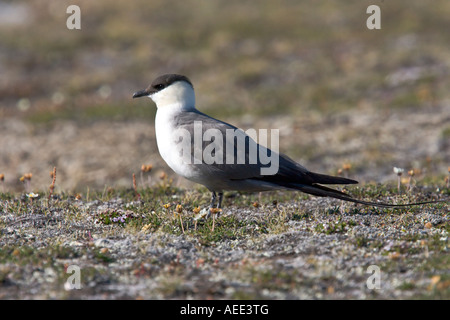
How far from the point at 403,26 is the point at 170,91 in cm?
1634

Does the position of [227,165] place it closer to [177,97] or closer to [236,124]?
[177,97]

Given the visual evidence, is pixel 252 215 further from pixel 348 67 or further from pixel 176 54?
pixel 176 54

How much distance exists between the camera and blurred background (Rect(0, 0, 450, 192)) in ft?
36.6

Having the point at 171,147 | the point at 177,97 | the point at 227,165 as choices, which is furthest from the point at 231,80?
the point at 227,165

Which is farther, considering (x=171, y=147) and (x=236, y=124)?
(x=236, y=124)

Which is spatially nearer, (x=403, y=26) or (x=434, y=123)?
(x=434, y=123)

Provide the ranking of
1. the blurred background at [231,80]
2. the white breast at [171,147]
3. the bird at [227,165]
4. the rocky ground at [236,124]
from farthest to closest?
the blurred background at [231,80]
the white breast at [171,147]
the bird at [227,165]
the rocky ground at [236,124]

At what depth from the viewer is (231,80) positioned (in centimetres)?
1689

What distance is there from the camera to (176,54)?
1958 centimetres

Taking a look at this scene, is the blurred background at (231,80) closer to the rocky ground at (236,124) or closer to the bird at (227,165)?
the rocky ground at (236,124)

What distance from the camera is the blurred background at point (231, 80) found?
36.6 ft

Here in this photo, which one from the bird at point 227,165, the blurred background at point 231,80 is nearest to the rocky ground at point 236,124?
the blurred background at point 231,80

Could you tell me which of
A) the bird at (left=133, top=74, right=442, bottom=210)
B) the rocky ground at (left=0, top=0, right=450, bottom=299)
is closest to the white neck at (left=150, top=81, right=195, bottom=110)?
the bird at (left=133, top=74, right=442, bottom=210)
